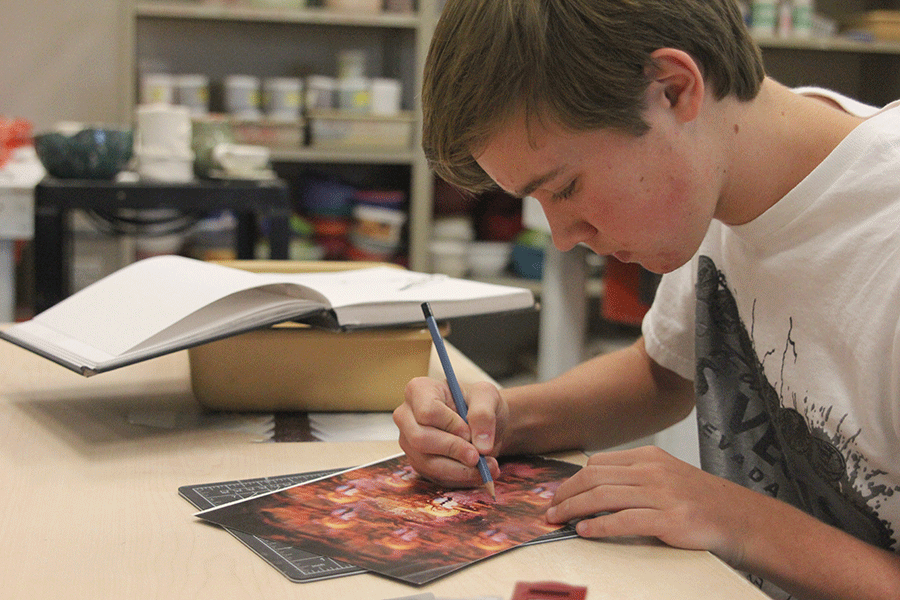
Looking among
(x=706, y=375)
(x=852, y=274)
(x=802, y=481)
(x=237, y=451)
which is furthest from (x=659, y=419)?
(x=237, y=451)

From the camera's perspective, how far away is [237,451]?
0.79m

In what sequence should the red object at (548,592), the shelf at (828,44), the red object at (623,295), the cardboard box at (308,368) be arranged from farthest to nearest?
the shelf at (828,44) < the red object at (623,295) < the cardboard box at (308,368) < the red object at (548,592)

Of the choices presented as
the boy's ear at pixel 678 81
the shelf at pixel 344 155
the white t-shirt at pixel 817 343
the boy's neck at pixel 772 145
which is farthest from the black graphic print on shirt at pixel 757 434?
the shelf at pixel 344 155

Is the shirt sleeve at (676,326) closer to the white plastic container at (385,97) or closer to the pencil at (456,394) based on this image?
the pencil at (456,394)

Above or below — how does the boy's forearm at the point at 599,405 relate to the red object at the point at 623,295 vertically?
above

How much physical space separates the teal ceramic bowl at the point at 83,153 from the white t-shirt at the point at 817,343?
1.31 meters

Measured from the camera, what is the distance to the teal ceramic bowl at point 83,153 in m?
1.81

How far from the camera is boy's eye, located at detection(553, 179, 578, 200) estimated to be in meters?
0.69

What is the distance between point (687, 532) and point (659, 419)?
16.6 inches

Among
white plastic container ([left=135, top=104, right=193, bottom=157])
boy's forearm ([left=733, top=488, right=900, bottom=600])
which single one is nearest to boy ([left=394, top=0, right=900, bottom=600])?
boy's forearm ([left=733, top=488, right=900, bottom=600])

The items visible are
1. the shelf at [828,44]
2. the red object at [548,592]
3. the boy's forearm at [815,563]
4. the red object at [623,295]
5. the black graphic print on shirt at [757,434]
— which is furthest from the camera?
the shelf at [828,44]

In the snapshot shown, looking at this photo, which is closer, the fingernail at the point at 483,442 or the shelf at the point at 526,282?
the fingernail at the point at 483,442

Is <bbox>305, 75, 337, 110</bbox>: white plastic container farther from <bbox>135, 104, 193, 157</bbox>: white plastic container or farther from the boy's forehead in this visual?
the boy's forehead

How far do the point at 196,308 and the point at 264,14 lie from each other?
2121 millimetres
